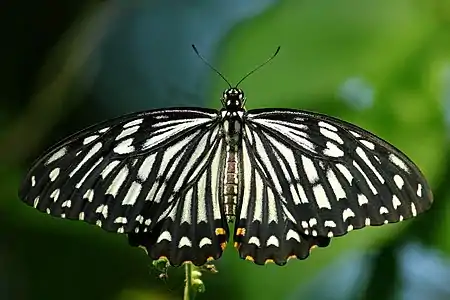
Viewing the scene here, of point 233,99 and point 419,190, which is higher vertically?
point 233,99

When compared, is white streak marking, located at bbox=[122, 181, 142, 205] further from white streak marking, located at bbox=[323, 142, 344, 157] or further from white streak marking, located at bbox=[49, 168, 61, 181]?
white streak marking, located at bbox=[323, 142, 344, 157]

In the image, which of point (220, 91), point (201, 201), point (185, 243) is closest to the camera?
point (185, 243)

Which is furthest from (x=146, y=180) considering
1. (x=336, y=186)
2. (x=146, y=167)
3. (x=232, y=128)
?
(x=336, y=186)

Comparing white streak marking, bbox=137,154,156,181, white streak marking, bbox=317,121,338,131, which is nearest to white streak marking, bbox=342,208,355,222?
white streak marking, bbox=317,121,338,131

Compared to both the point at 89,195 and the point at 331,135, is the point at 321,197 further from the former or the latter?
the point at 89,195

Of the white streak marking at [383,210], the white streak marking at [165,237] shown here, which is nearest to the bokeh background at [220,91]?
the white streak marking at [165,237]

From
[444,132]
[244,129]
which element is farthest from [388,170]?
[444,132]
